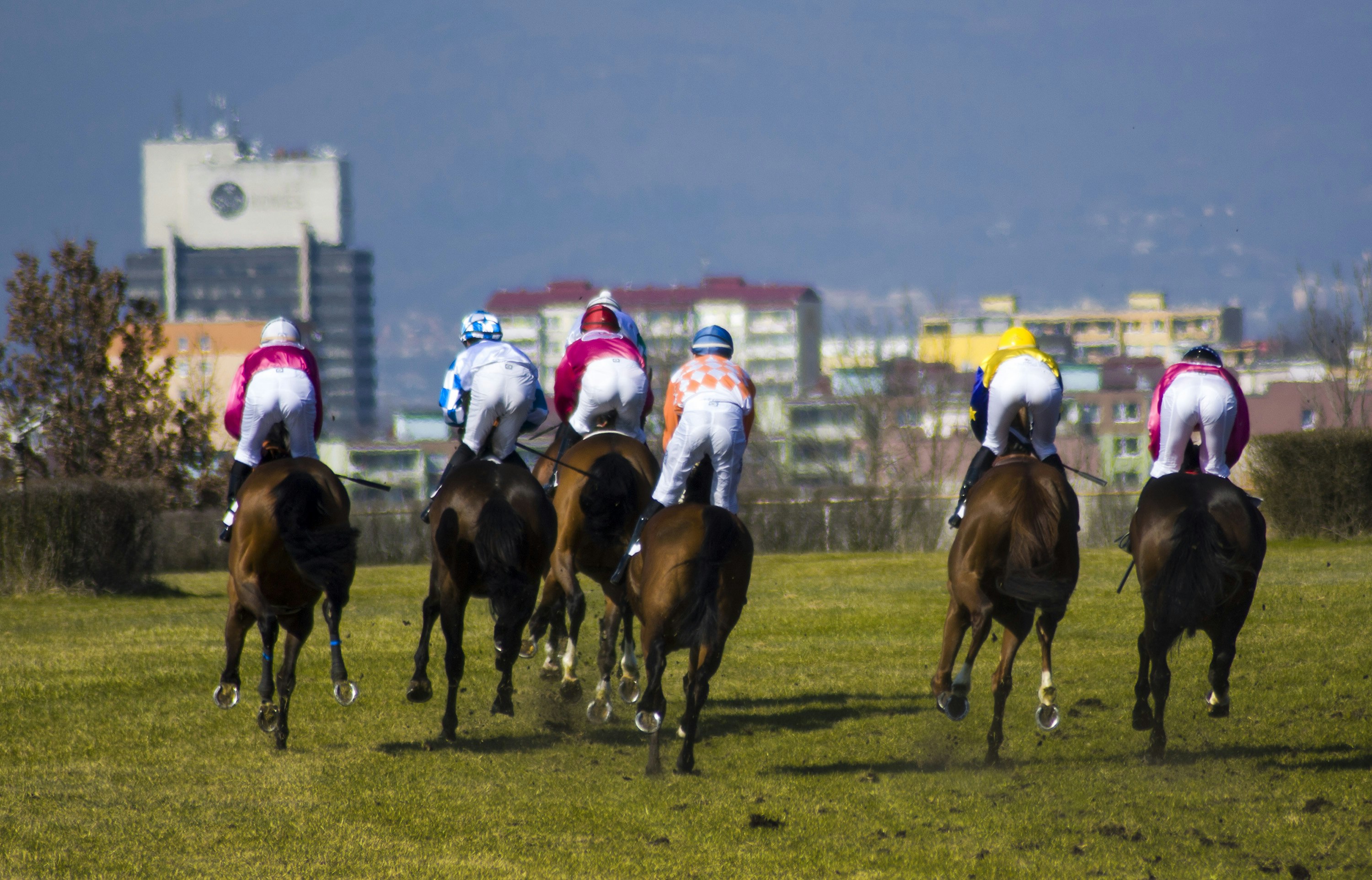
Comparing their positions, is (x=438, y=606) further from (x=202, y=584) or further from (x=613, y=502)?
(x=202, y=584)

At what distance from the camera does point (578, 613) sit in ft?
32.8

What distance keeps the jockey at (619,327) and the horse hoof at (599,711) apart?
271cm

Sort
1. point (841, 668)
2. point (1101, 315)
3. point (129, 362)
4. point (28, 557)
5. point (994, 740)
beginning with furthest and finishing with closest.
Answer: point (1101, 315), point (129, 362), point (28, 557), point (841, 668), point (994, 740)

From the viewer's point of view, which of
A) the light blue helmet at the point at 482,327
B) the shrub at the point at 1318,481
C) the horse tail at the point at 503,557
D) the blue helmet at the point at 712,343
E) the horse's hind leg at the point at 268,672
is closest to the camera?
the horse tail at the point at 503,557

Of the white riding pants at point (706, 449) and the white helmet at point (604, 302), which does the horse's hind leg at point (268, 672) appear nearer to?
the white riding pants at point (706, 449)

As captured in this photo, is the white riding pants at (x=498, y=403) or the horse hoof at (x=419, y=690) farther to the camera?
the white riding pants at (x=498, y=403)

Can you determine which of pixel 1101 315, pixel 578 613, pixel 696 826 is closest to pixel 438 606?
pixel 578 613

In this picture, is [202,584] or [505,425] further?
[202,584]

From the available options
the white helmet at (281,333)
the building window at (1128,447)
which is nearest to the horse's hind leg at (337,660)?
the white helmet at (281,333)

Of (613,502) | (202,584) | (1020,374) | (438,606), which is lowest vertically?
(202,584)

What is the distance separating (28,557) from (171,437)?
891 centimetres

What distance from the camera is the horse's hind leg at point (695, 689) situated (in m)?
8.05

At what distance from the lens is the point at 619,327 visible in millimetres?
11148

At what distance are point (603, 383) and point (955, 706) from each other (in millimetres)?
3483
